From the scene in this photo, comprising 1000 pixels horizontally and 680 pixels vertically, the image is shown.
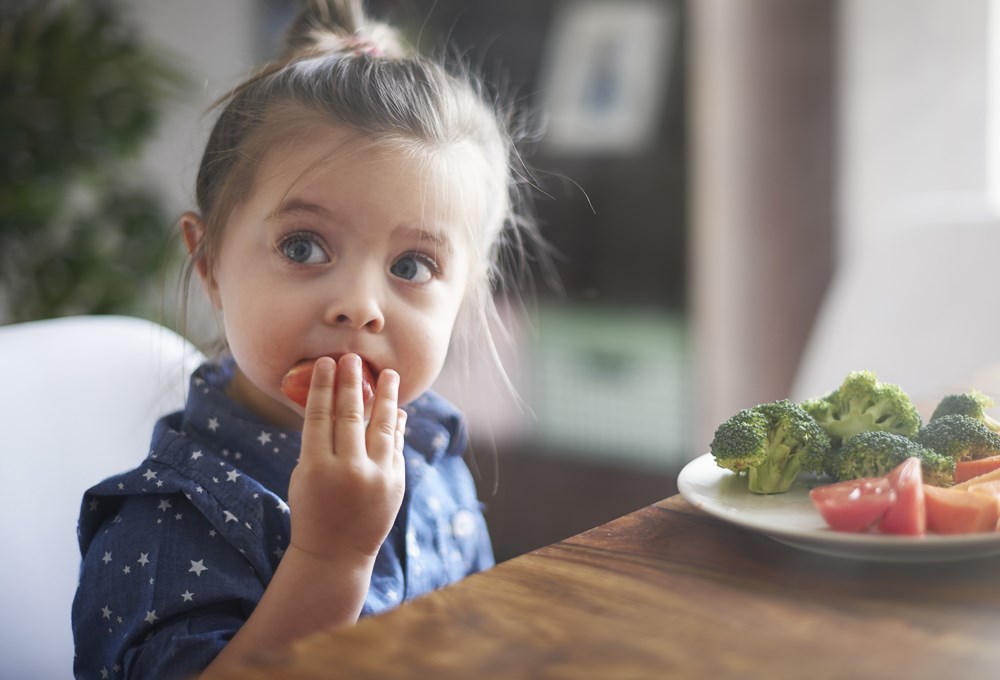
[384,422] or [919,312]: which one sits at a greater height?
[919,312]

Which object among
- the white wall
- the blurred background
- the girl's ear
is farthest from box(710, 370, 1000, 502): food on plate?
the white wall

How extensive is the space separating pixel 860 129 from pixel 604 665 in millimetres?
2281

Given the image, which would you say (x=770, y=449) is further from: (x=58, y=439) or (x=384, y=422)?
(x=58, y=439)

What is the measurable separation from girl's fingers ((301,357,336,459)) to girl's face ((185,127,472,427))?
0.09m

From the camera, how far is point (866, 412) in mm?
845

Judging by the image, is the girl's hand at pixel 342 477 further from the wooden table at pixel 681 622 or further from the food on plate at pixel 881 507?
the food on plate at pixel 881 507

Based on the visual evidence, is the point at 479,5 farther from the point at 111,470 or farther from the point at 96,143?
the point at 111,470

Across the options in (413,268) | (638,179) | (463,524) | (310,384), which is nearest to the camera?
(310,384)

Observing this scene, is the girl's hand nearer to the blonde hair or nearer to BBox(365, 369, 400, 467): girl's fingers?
BBox(365, 369, 400, 467): girl's fingers

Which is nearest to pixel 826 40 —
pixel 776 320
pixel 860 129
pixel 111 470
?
pixel 860 129

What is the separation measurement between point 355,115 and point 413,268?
0.52 feet

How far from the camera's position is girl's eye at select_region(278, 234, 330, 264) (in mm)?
973

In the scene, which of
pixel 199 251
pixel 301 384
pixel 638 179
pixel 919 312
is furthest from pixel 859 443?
pixel 638 179

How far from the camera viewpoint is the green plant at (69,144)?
2.38 metres
